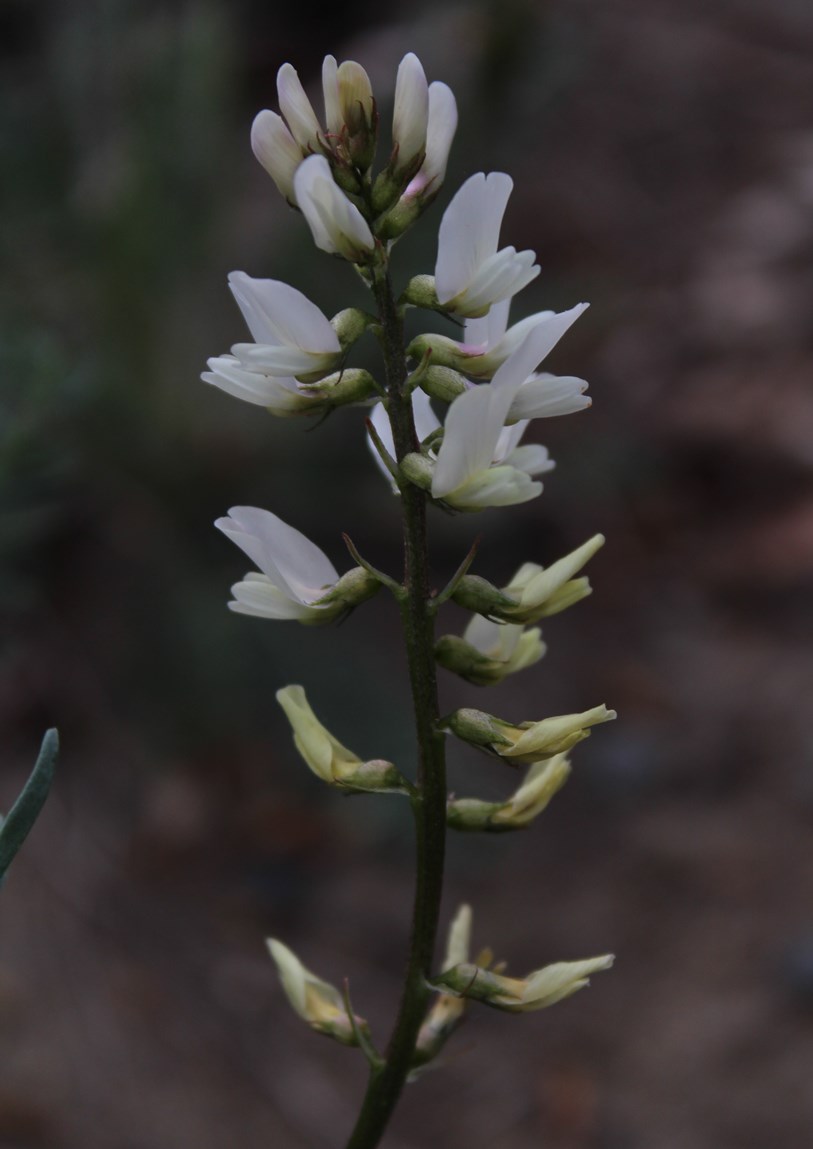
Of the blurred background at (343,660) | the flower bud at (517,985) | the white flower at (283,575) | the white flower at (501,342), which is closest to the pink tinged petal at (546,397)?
the white flower at (501,342)

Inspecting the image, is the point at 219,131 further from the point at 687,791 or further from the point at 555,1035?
the point at 555,1035

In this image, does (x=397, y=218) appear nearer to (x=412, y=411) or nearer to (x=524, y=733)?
(x=412, y=411)

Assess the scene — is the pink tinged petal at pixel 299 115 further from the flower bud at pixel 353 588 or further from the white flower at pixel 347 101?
the flower bud at pixel 353 588

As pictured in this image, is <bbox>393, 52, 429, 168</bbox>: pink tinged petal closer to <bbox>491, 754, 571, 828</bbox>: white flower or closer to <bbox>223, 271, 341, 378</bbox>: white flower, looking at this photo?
<bbox>223, 271, 341, 378</bbox>: white flower

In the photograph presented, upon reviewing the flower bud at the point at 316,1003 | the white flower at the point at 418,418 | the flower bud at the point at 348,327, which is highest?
the flower bud at the point at 348,327

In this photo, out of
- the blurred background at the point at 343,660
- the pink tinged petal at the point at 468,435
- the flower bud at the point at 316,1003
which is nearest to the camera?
the pink tinged petal at the point at 468,435

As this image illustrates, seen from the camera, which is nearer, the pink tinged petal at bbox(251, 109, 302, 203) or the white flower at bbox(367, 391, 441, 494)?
the pink tinged petal at bbox(251, 109, 302, 203)

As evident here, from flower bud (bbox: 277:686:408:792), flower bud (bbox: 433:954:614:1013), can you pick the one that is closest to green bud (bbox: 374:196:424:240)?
flower bud (bbox: 277:686:408:792)
